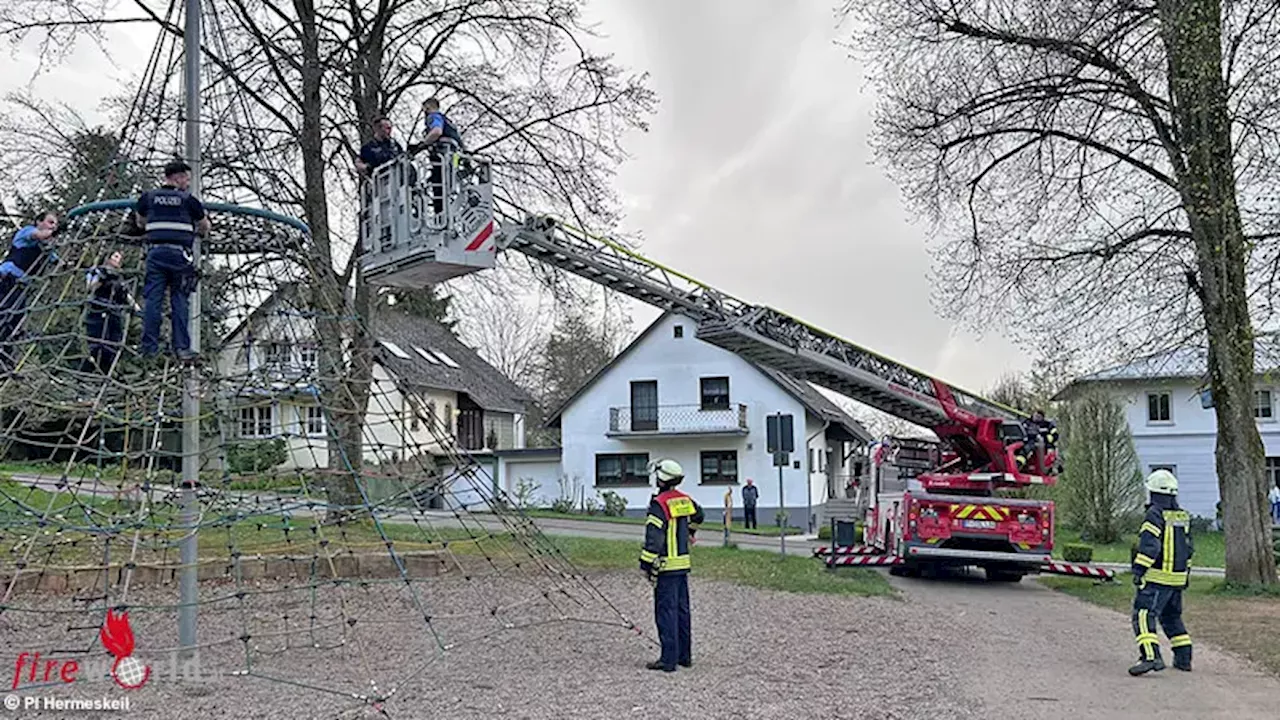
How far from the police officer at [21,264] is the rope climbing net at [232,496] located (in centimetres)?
8

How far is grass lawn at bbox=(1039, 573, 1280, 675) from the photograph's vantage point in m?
11.2

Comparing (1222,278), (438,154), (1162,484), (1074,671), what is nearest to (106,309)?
(438,154)

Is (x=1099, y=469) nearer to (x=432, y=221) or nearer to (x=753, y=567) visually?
(x=753, y=567)

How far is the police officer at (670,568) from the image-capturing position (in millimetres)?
8961

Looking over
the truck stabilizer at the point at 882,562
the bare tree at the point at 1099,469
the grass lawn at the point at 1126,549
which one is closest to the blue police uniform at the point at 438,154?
the truck stabilizer at the point at 882,562

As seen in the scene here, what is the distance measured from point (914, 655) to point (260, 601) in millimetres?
6819

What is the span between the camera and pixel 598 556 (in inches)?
665

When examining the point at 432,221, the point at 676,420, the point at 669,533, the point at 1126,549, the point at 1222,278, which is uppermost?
the point at 1222,278

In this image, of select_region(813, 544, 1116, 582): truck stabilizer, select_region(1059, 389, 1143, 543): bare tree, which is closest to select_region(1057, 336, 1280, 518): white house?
select_region(1059, 389, 1143, 543): bare tree

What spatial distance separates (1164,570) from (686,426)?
28577 mm

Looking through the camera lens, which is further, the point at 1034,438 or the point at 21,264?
the point at 1034,438

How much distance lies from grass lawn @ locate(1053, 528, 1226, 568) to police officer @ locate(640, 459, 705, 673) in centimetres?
1619

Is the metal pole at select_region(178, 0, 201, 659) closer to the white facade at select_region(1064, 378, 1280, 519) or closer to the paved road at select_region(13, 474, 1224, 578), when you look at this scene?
the paved road at select_region(13, 474, 1224, 578)

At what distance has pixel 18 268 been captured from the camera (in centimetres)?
985
